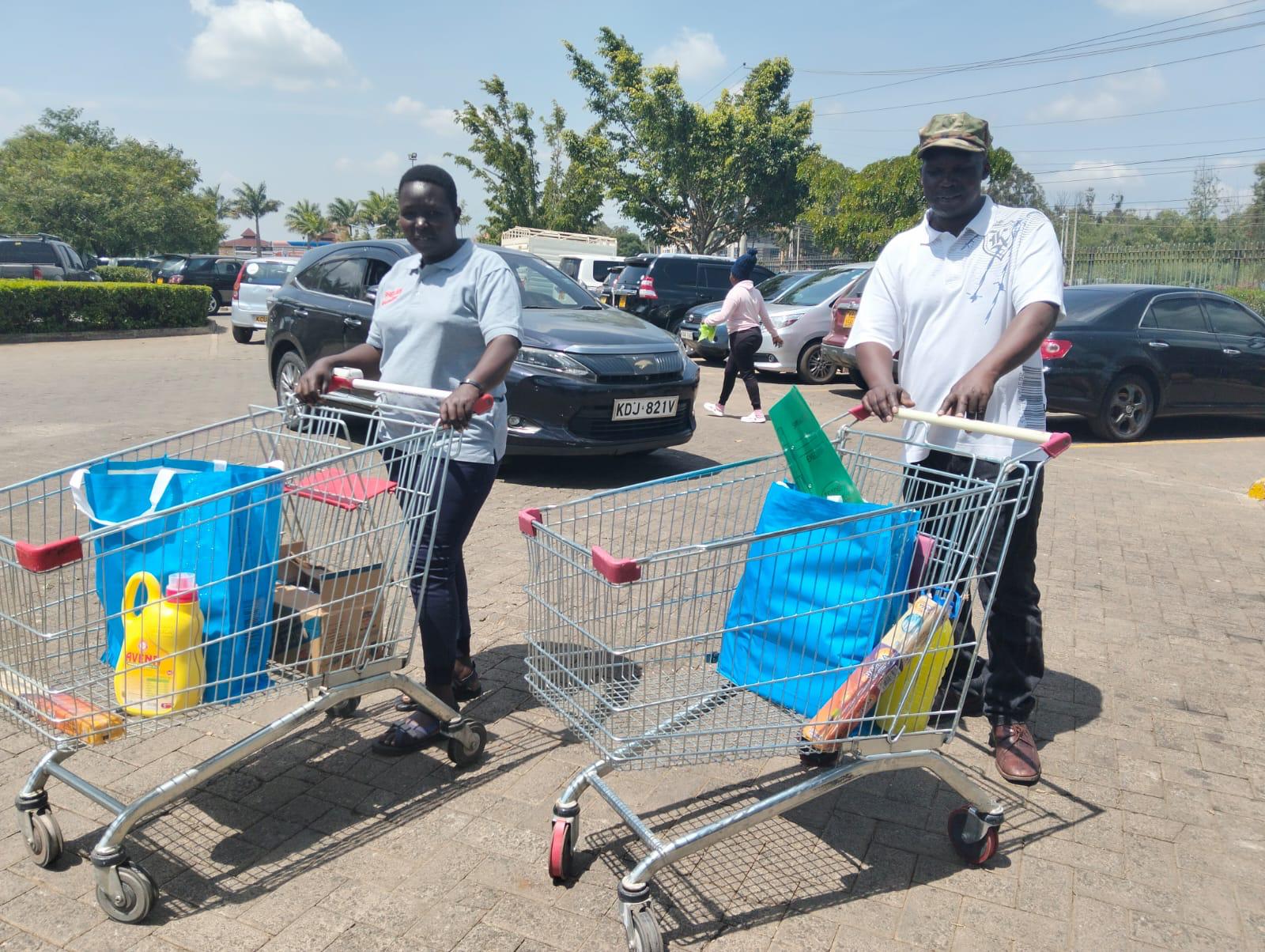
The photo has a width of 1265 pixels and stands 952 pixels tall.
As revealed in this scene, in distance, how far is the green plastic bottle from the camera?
2852 millimetres

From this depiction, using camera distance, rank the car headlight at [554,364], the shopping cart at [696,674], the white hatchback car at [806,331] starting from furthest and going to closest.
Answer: the white hatchback car at [806,331] < the car headlight at [554,364] < the shopping cart at [696,674]

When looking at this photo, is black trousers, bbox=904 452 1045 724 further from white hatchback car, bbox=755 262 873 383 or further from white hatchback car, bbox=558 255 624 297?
white hatchback car, bbox=558 255 624 297

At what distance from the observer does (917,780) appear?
11.2ft

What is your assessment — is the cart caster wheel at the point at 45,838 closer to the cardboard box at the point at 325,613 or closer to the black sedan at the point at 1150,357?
the cardboard box at the point at 325,613

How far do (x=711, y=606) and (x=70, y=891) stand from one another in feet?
6.41

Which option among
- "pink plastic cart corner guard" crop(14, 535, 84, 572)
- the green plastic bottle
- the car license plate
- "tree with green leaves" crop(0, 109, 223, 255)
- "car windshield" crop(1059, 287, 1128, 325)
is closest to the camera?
"pink plastic cart corner guard" crop(14, 535, 84, 572)

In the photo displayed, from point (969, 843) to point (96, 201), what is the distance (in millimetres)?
47263

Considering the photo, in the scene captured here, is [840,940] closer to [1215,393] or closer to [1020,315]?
[1020,315]

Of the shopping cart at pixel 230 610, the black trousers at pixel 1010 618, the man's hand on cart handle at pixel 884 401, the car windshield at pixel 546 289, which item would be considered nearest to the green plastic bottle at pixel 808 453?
the man's hand on cart handle at pixel 884 401

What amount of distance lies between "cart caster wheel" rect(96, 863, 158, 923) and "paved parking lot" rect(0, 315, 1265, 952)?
45 mm

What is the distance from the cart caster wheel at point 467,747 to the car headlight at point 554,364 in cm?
384

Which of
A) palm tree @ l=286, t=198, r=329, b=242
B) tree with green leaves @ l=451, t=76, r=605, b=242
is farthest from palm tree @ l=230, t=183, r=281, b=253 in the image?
tree with green leaves @ l=451, t=76, r=605, b=242

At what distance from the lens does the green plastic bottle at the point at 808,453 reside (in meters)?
2.85

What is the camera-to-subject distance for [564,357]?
6906mm
